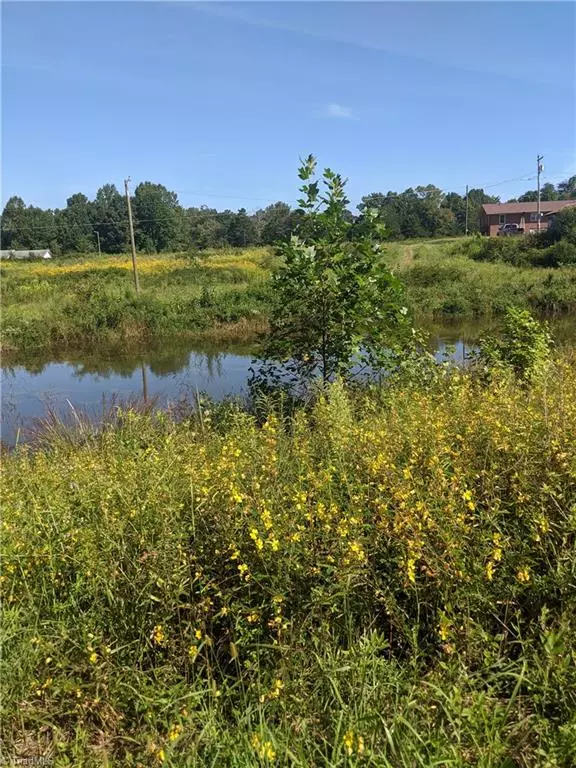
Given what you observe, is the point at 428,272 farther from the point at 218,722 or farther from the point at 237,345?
the point at 218,722

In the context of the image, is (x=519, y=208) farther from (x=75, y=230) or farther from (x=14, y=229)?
(x=14, y=229)

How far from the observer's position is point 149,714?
1.90m

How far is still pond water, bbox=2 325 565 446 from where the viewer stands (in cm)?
1225

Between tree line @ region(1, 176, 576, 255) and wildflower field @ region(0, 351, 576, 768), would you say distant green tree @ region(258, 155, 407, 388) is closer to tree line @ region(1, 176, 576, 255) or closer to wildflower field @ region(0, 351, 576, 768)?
wildflower field @ region(0, 351, 576, 768)

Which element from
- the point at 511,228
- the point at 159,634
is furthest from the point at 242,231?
the point at 159,634

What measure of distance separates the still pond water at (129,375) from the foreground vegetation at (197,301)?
1506 mm

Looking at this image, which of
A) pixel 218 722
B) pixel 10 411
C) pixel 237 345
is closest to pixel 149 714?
Result: pixel 218 722

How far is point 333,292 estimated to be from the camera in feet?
18.0

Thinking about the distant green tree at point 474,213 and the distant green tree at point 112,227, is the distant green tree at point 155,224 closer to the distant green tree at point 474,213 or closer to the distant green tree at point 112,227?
the distant green tree at point 112,227

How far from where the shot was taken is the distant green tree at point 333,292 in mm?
5426

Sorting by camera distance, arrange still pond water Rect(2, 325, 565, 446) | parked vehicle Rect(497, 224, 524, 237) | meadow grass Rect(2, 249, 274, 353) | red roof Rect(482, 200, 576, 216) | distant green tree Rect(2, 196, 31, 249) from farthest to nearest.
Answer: distant green tree Rect(2, 196, 31, 249), red roof Rect(482, 200, 576, 216), parked vehicle Rect(497, 224, 524, 237), meadow grass Rect(2, 249, 274, 353), still pond water Rect(2, 325, 565, 446)

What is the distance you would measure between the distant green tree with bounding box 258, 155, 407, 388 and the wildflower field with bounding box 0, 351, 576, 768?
3.04 metres

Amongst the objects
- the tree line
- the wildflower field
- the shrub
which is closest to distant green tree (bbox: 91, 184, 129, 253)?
the tree line

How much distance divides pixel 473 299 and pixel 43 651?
24039 millimetres
